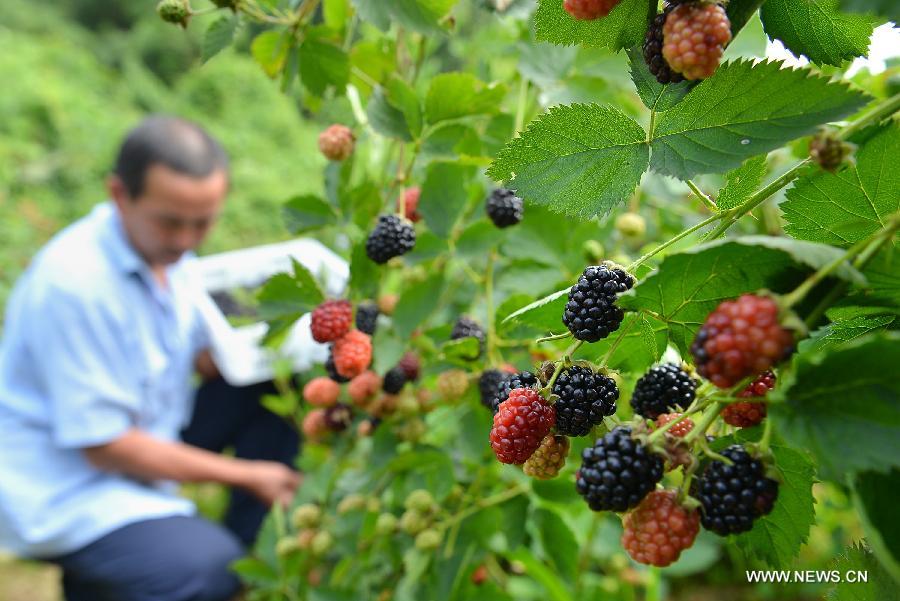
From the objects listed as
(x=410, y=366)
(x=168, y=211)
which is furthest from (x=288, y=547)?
(x=168, y=211)

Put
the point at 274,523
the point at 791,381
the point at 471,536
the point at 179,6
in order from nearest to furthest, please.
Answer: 1. the point at 791,381
2. the point at 179,6
3. the point at 471,536
4. the point at 274,523

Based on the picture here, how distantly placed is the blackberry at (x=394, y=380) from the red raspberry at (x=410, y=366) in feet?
0.05

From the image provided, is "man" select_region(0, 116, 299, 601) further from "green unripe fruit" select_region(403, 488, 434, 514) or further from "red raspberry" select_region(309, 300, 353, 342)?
"red raspberry" select_region(309, 300, 353, 342)

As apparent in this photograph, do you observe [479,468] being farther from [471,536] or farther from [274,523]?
[274,523]

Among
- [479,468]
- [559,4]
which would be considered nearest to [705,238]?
[559,4]

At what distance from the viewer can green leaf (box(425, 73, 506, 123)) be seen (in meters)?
0.71

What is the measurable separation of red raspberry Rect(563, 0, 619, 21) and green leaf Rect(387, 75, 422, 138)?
1.01 feet

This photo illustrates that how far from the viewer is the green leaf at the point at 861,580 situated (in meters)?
0.39

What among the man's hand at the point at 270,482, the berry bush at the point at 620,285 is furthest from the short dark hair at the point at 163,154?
the berry bush at the point at 620,285

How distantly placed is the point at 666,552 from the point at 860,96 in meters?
0.27

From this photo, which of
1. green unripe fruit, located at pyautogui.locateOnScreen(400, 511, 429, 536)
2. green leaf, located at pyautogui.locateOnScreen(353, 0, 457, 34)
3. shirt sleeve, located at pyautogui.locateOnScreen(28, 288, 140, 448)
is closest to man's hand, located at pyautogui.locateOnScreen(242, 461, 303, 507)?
shirt sleeve, located at pyautogui.locateOnScreen(28, 288, 140, 448)

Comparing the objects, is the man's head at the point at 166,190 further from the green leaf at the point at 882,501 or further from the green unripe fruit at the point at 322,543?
the green leaf at the point at 882,501

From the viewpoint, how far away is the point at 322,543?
3.28ft

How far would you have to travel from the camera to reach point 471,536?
0.84m
